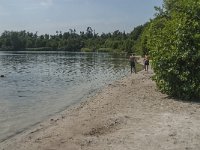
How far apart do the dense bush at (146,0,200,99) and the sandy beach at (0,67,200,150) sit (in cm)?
109

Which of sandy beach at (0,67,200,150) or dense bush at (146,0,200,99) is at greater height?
dense bush at (146,0,200,99)

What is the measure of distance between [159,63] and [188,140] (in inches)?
430

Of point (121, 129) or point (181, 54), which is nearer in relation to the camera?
point (121, 129)

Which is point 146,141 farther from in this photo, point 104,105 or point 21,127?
point 104,105

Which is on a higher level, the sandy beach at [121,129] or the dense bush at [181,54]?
the dense bush at [181,54]

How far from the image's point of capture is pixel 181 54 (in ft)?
79.9

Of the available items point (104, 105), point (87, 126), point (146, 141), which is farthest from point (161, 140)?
point (104, 105)

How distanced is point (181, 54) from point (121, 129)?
873cm

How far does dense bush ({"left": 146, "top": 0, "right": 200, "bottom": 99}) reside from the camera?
80.0 feet

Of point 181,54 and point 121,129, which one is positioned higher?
point 181,54

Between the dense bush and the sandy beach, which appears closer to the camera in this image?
the sandy beach

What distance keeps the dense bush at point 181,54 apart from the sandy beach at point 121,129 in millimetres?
1085

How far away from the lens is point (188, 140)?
15180 mm

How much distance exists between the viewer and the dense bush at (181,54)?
24375 mm
